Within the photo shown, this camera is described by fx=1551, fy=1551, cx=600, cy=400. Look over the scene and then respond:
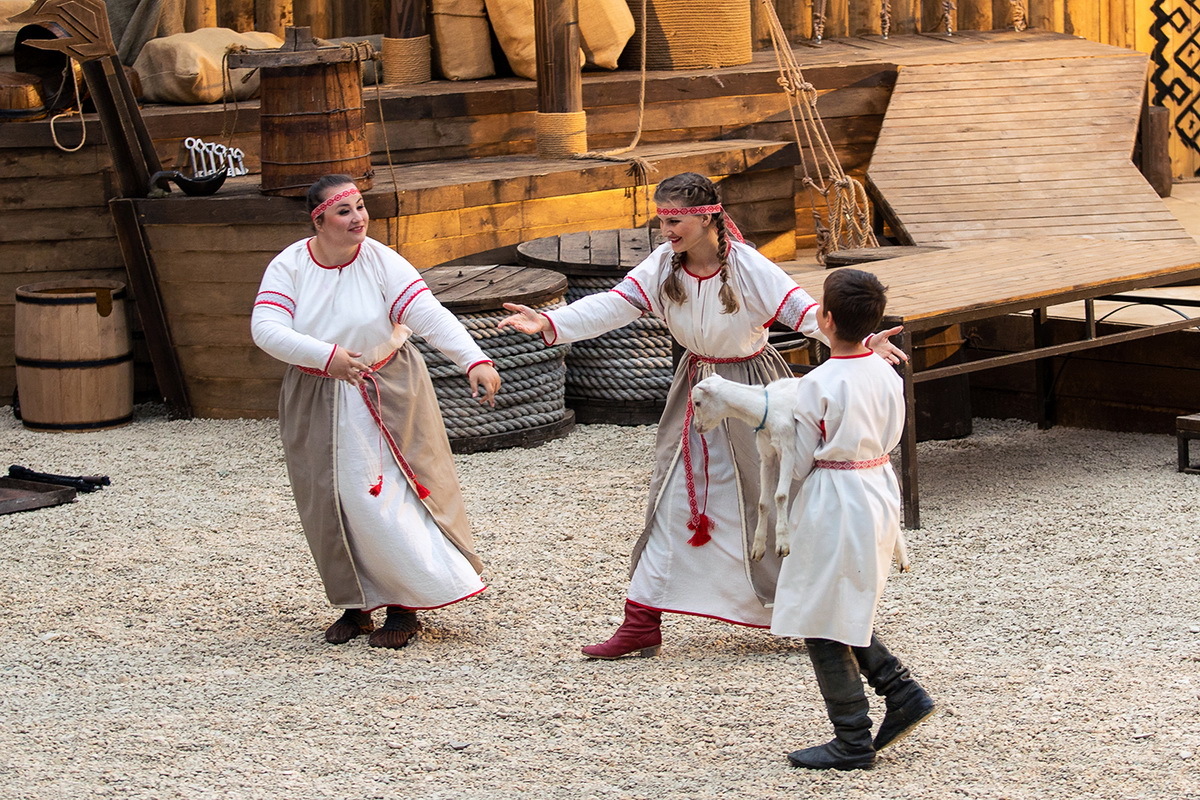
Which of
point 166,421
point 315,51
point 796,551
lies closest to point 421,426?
point 796,551

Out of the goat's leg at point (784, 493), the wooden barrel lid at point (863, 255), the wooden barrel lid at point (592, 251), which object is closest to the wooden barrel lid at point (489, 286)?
the wooden barrel lid at point (592, 251)

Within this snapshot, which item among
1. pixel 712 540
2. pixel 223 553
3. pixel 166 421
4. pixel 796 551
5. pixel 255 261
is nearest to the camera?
pixel 796 551

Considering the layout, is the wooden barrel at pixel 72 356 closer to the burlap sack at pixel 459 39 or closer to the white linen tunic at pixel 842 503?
the burlap sack at pixel 459 39

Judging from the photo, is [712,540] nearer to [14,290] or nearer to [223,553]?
[223,553]

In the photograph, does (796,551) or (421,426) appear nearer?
(796,551)

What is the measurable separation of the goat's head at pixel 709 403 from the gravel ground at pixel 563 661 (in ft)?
2.43

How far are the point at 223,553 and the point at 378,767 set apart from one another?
6.71 ft

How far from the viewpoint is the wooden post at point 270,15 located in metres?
9.23

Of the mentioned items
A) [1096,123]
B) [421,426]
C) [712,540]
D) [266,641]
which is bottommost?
[266,641]

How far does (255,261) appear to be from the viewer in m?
6.81

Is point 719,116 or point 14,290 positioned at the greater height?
point 719,116

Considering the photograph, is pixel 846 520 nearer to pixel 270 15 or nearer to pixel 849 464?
pixel 849 464

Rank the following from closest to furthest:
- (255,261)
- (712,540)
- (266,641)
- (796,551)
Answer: (796,551)
(712,540)
(266,641)
(255,261)

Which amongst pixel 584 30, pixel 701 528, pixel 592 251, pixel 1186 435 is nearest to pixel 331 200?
A: pixel 701 528
